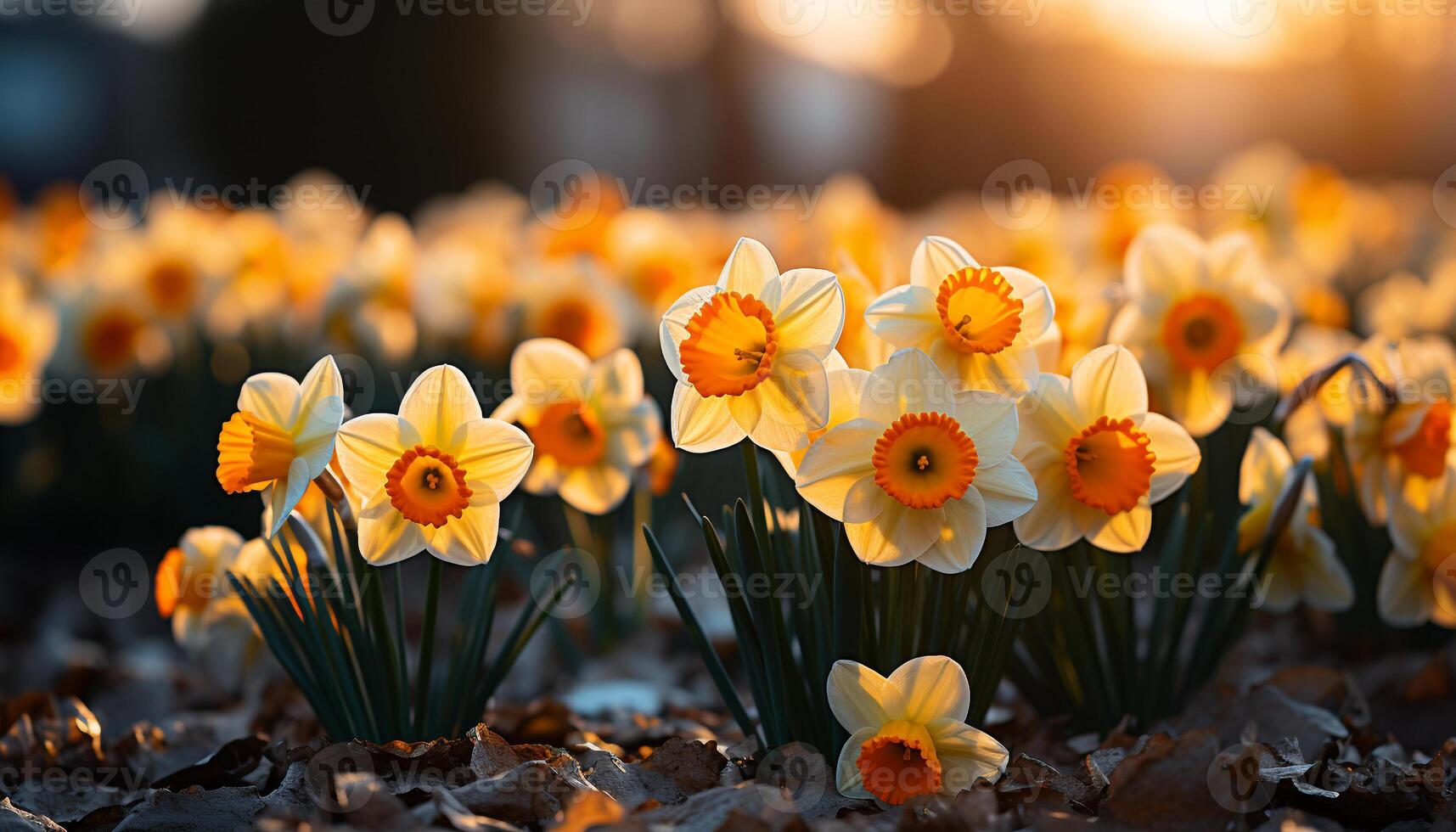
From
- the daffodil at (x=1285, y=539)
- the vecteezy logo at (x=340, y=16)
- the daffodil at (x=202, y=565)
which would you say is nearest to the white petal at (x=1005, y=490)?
the daffodil at (x=1285, y=539)

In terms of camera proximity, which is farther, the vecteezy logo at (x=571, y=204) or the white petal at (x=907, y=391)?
the vecteezy logo at (x=571, y=204)

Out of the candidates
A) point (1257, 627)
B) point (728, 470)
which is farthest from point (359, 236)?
point (1257, 627)

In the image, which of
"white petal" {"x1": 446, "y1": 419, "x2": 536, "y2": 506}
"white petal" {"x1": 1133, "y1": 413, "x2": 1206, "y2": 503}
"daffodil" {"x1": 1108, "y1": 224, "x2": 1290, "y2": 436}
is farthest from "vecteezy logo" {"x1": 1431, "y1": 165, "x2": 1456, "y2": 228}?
"white petal" {"x1": 446, "y1": 419, "x2": 536, "y2": 506}

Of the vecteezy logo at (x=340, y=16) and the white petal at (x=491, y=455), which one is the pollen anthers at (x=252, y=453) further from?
the vecteezy logo at (x=340, y=16)

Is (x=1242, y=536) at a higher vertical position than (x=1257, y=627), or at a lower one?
higher

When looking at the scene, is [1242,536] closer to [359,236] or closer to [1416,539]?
[1416,539]

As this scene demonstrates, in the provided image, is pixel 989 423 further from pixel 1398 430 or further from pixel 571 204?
pixel 571 204
